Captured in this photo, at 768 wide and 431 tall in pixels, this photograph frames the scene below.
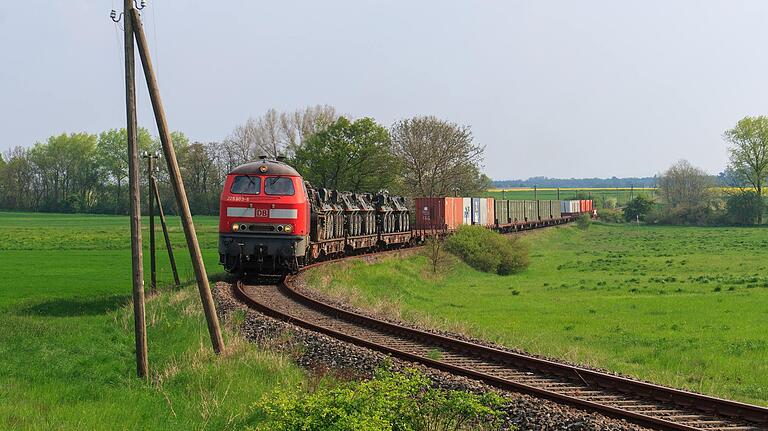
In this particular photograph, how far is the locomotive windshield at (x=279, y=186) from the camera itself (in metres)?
22.6

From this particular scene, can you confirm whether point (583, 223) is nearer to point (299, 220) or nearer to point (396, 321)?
point (299, 220)

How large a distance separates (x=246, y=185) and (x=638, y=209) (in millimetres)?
99866

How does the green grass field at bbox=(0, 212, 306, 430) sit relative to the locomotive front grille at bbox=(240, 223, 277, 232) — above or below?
below

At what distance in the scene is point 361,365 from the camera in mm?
11766

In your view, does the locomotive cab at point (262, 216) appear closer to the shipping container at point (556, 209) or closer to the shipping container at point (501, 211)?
the shipping container at point (501, 211)

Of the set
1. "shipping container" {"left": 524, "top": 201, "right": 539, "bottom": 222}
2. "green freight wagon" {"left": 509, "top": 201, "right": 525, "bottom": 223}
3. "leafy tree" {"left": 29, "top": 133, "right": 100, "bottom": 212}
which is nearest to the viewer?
"green freight wagon" {"left": 509, "top": 201, "right": 525, "bottom": 223}

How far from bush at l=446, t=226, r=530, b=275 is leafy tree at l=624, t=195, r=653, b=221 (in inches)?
2923

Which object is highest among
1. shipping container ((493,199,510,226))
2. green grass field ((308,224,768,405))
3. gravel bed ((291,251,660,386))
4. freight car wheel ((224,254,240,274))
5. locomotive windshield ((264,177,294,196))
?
locomotive windshield ((264,177,294,196))

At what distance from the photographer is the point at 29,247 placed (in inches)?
2142

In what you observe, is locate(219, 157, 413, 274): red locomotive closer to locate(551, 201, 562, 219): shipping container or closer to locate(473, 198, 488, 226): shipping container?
locate(473, 198, 488, 226): shipping container

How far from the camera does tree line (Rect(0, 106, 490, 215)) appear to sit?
207 ft

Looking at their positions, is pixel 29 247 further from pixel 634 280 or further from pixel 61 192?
pixel 61 192

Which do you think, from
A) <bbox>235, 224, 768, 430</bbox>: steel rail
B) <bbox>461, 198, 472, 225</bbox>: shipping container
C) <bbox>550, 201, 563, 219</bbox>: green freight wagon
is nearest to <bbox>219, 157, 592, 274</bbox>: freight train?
<bbox>461, 198, 472, 225</bbox>: shipping container

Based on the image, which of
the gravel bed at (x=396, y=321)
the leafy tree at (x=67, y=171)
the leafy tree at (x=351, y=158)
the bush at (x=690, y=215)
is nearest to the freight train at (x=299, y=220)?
the gravel bed at (x=396, y=321)
